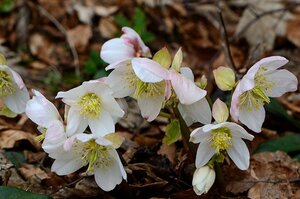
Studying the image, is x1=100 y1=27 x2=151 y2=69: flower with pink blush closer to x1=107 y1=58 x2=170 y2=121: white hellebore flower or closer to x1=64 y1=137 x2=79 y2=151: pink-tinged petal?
x1=107 y1=58 x2=170 y2=121: white hellebore flower

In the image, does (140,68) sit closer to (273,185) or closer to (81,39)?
(273,185)

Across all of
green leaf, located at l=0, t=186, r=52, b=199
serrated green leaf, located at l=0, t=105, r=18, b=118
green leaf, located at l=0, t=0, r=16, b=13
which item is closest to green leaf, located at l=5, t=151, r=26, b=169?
serrated green leaf, located at l=0, t=105, r=18, b=118

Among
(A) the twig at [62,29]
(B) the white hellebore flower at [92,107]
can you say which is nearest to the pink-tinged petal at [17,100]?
(B) the white hellebore flower at [92,107]

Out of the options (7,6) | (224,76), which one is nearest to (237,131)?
(224,76)

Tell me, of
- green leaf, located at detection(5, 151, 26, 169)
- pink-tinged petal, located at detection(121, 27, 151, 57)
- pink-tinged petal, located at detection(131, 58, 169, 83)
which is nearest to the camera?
pink-tinged petal, located at detection(131, 58, 169, 83)

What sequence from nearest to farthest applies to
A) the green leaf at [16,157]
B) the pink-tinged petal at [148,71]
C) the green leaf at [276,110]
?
the pink-tinged petal at [148,71]
the green leaf at [16,157]
the green leaf at [276,110]

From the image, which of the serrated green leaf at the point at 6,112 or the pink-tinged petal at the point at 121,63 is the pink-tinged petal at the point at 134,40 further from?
the serrated green leaf at the point at 6,112
